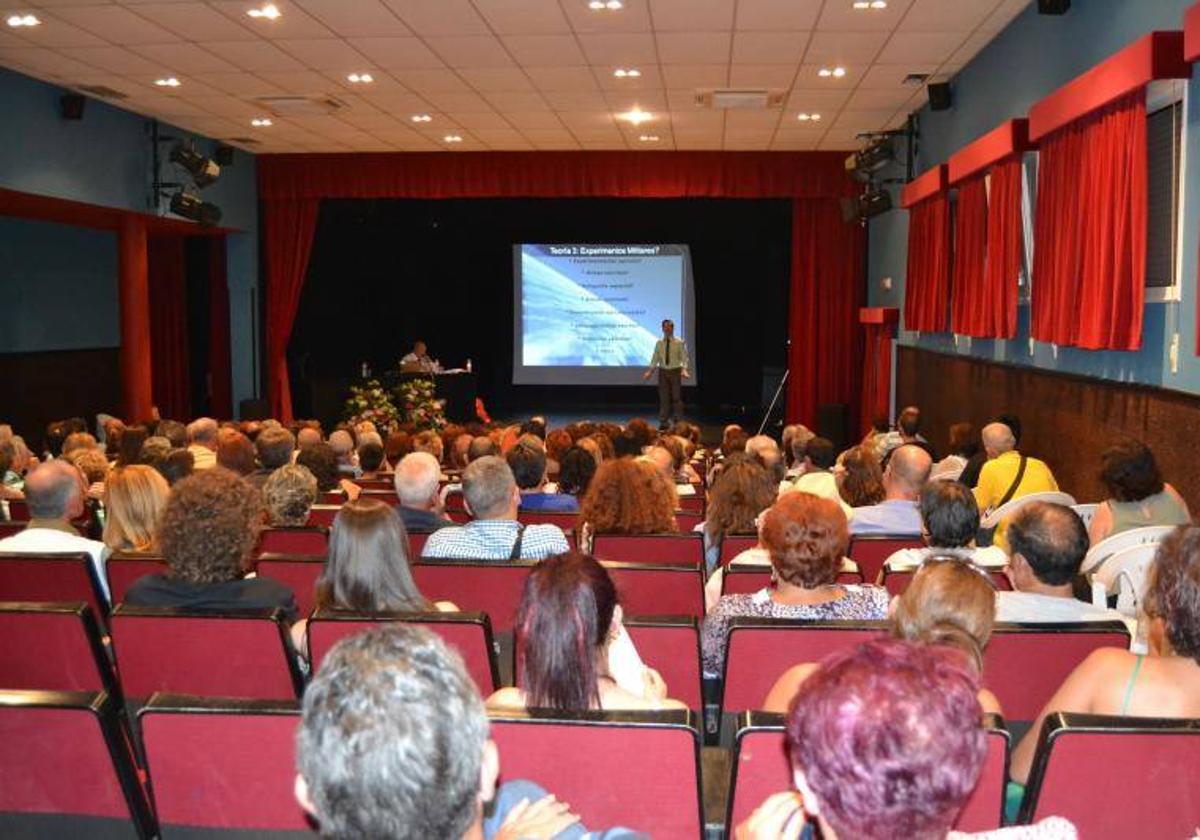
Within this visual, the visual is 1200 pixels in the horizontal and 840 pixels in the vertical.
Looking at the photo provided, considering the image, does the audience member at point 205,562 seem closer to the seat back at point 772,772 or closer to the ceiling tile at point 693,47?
the seat back at point 772,772

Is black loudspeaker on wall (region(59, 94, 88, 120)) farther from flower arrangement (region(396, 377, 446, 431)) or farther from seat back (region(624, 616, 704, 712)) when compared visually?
seat back (region(624, 616, 704, 712))

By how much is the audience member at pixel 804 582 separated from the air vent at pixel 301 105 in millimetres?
8419

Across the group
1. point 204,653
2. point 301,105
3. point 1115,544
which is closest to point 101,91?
point 301,105

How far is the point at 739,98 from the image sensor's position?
10.3m

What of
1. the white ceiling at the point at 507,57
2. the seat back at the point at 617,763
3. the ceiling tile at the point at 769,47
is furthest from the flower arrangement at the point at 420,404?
the seat back at the point at 617,763

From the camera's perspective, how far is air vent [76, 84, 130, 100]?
397 inches

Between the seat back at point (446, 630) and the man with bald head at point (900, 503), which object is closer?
the seat back at point (446, 630)

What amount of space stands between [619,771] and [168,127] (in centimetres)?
1172

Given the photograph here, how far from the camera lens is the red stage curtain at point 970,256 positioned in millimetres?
8477

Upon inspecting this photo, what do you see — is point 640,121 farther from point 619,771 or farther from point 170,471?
point 619,771

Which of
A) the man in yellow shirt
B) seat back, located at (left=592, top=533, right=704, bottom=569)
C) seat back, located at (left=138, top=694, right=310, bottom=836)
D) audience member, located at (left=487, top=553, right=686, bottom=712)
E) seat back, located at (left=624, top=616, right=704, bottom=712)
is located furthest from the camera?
the man in yellow shirt

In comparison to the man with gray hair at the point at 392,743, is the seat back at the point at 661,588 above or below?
below

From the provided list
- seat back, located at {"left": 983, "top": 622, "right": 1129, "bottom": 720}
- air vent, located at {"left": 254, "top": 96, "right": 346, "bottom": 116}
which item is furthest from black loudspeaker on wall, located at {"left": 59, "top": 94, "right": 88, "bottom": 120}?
seat back, located at {"left": 983, "top": 622, "right": 1129, "bottom": 720}

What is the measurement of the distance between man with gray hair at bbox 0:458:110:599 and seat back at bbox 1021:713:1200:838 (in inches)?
128
